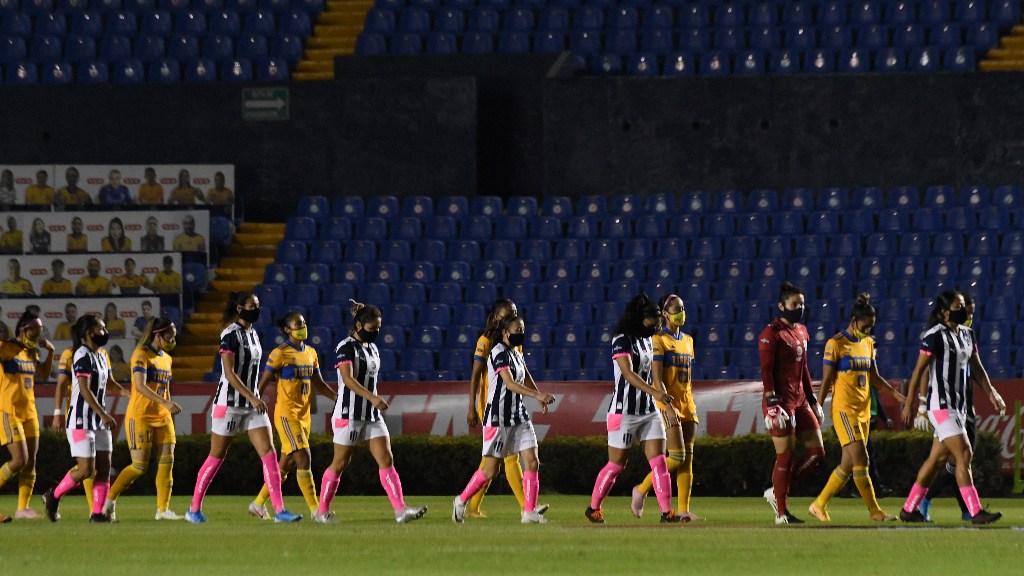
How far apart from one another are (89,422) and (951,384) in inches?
302

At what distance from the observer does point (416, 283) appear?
89.1ft

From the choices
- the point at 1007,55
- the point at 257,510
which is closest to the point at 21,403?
A: the point at 257,510

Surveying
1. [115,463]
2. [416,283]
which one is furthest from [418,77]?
[115,463]

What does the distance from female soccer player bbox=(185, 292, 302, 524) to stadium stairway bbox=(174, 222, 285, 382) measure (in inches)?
423

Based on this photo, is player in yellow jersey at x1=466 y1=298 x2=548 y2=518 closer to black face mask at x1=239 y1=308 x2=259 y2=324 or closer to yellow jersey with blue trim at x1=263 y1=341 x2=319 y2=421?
yellow jersey with blue trim at x1=263 y1=341 x2=319 y2=421

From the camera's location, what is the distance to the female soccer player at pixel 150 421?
51.9ft

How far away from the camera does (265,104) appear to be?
100.0 ft

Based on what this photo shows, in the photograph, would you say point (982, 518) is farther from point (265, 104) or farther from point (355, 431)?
point (265, 104)

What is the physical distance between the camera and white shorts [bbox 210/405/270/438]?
15375 mm

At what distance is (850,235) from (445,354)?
672cm

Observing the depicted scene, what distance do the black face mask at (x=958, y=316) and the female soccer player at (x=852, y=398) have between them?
77 centimetres

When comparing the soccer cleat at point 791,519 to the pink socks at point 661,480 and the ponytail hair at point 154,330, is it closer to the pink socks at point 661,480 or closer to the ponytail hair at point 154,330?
the pink socks at point 661,480

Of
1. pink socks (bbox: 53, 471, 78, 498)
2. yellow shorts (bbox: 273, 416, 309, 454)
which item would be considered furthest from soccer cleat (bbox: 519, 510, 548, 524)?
pink socks (bbox: 53, 471, 78, 498)

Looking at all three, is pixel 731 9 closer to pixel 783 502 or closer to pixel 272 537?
pixel 783 502
